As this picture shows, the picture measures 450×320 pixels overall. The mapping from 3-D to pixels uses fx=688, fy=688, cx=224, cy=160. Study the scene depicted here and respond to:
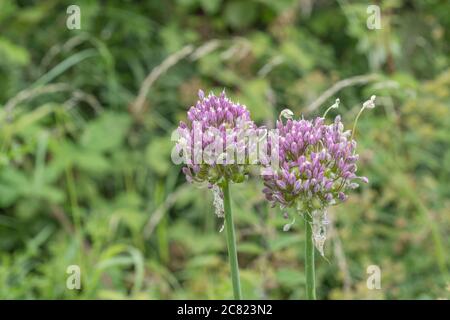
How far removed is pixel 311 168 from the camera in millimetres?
1474

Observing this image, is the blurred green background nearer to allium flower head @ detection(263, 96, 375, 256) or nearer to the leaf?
the leaf

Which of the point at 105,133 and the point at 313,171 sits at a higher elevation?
the point at 105,133

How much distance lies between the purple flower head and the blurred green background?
925 millimetres

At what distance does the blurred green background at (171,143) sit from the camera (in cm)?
296

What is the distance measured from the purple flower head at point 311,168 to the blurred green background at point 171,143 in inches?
36.4

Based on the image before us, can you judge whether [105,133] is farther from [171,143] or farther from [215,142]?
[215,142]

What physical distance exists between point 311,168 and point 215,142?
216mm

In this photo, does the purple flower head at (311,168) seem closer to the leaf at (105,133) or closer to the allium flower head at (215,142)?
the allium flower head at (215,142)

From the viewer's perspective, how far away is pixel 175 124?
13.4 ft

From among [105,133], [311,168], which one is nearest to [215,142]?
[311,168]

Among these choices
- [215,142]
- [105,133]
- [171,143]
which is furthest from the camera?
[105,133]

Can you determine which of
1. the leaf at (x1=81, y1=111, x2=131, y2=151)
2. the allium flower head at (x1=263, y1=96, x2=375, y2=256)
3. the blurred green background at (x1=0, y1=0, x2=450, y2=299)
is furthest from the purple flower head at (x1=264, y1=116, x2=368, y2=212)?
the leaf at (x1=81, y1=111, x2=131, y2=151)
